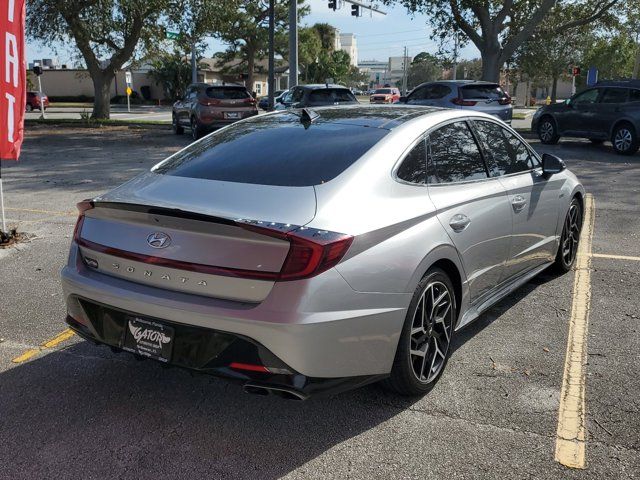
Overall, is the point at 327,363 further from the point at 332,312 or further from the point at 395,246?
the point at 395,246

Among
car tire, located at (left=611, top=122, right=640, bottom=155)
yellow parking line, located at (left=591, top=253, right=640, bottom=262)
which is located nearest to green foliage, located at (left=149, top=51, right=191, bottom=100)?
car tire, located at (left=611, top=122, right=640, bottom=155)

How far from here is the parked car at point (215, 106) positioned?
18.6m

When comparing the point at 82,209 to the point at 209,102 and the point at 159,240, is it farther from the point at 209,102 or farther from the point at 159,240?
the point at 209,102

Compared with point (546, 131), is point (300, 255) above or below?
below

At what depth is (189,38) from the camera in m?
24.3

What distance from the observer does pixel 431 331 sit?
3457 millimetres

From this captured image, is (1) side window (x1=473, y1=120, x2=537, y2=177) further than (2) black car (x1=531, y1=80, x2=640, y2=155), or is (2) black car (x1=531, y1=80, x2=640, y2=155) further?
(2) black car (x1=531, y1=80, x2=640, y2=155)

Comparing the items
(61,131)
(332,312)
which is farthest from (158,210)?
(61,131)

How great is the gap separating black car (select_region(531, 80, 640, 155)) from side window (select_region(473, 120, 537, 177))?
11.5m

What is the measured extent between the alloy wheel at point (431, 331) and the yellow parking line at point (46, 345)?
244 cm

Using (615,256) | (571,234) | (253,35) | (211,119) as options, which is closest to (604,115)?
(615,256)

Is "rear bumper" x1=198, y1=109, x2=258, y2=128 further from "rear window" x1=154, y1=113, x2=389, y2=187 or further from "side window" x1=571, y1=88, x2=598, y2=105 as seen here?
"rear window" x1=154, y1=113, x2=389, y2=187

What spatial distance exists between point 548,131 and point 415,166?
1533 cm

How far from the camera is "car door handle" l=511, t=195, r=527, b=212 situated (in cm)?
437
